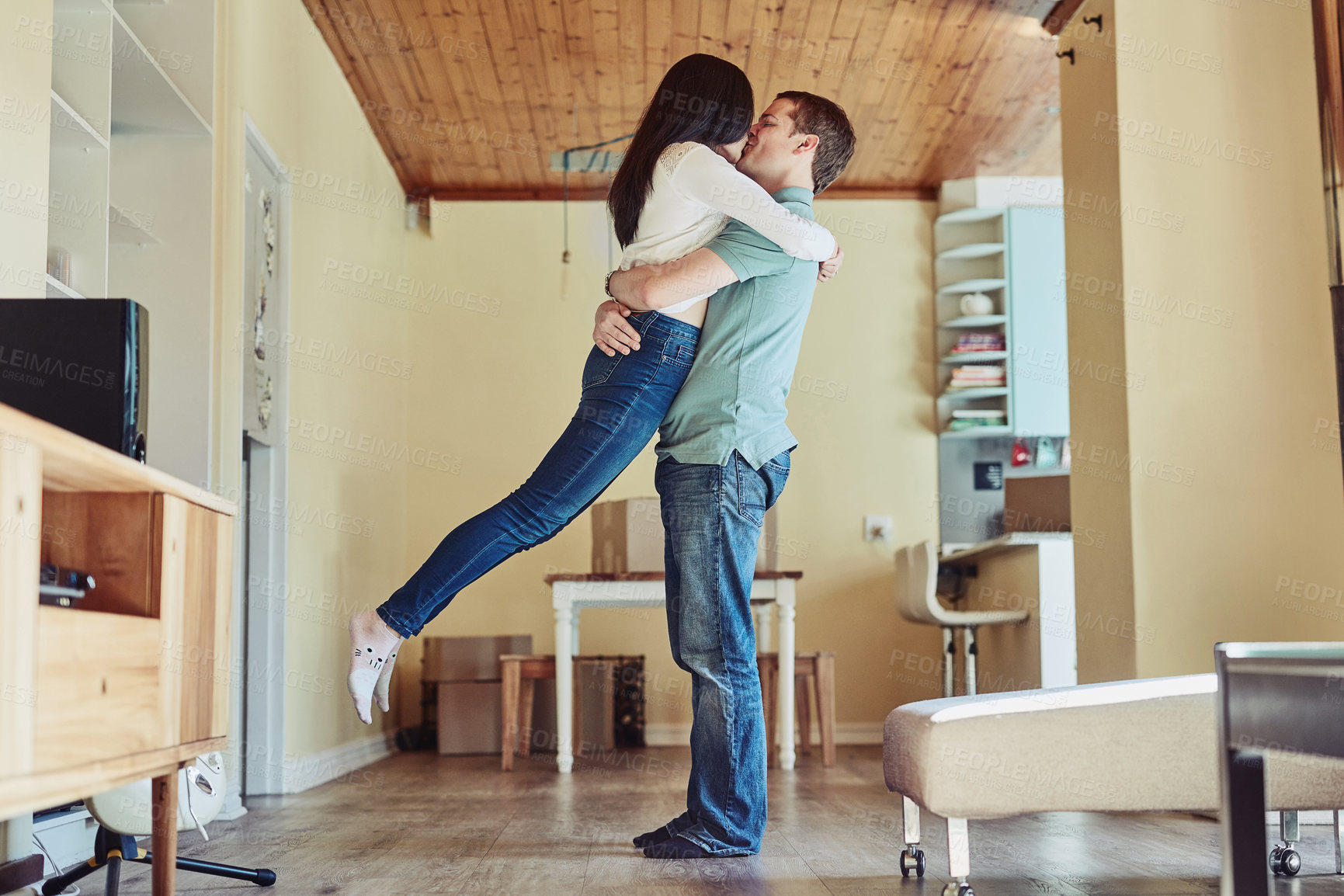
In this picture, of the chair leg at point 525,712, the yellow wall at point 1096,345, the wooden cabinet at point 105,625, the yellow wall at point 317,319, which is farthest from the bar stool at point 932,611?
the wooden cabinet at point 105,625

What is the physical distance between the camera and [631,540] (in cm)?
466

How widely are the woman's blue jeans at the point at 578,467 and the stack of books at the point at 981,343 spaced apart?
3919 millimetres

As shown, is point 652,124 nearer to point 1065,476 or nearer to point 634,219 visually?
point 634,219

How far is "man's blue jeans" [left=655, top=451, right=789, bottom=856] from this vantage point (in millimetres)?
2121

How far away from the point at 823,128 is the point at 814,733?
12.8ft

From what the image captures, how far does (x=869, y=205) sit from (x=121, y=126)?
12.6 feet

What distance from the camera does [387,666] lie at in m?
1.94

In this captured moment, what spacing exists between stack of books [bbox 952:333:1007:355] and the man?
3.82m

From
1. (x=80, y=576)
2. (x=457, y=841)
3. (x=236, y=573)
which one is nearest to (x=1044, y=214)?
(x=236, y=573)

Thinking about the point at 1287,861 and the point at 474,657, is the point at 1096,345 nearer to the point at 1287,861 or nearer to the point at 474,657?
the point at 1287,861

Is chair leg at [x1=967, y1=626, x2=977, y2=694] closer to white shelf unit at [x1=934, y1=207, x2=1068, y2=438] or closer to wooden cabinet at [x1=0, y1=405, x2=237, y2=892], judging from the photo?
white shelf unit at [x1=934, y1=207, x2=1068, y2=438]

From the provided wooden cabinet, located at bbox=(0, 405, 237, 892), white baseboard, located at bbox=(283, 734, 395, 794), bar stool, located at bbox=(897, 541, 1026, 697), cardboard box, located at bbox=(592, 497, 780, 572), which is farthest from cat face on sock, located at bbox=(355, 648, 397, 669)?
bar stool, located at bbox=(897, 541, 1026, 697)

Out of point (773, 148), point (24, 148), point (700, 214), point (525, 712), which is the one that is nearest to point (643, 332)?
point (700, 214)

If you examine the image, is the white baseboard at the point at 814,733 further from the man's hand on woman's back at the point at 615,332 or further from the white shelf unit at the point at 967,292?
the man's hand on woman's back at the point at 615,332
